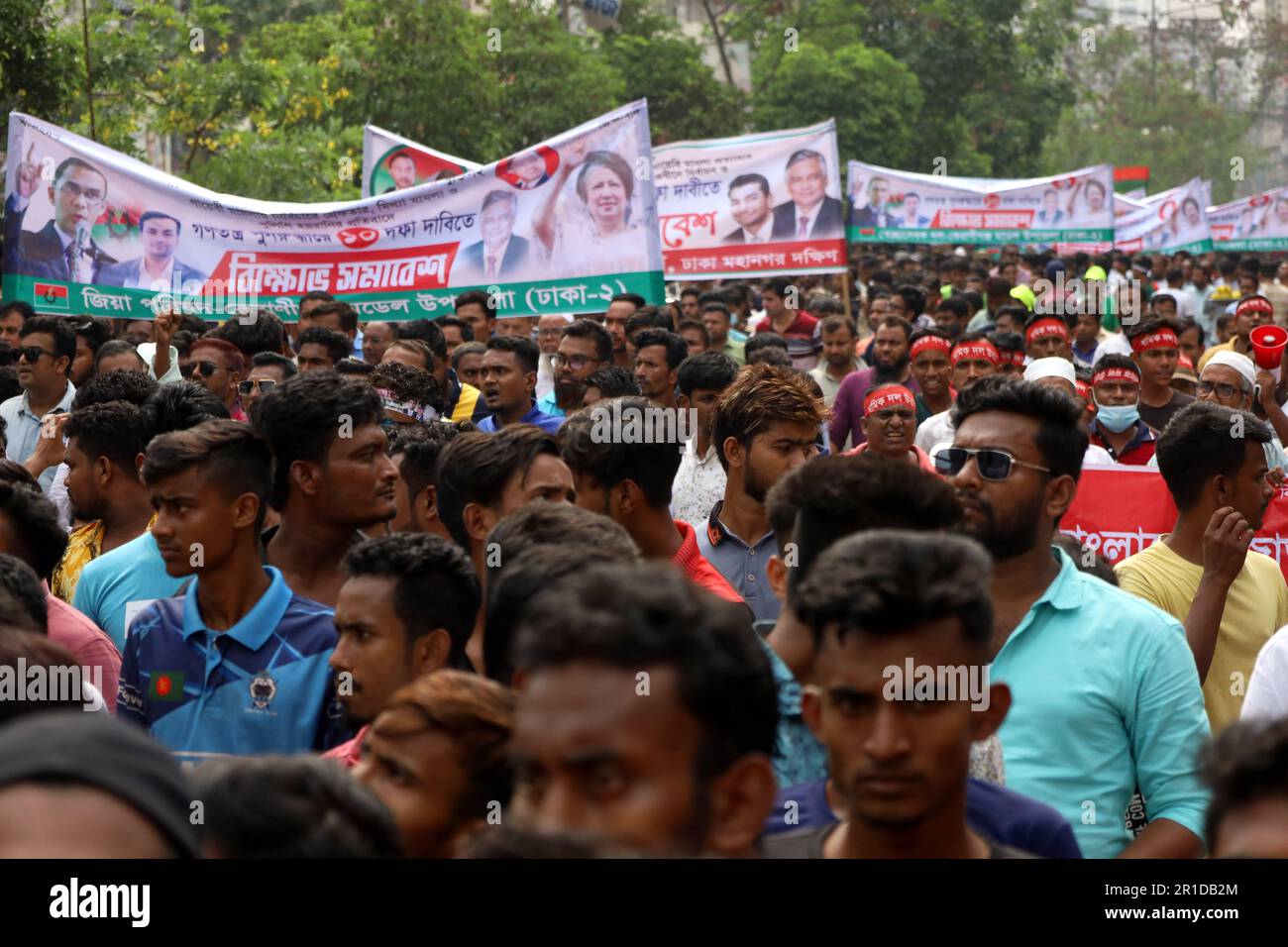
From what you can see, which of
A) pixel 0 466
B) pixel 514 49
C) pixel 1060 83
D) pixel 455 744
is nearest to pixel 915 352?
pixel 0 466

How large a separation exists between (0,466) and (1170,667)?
319 cm

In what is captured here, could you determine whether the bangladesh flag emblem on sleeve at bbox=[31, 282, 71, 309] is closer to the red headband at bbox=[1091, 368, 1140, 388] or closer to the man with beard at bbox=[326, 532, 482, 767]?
the red headband at bbox=[1091, 368, 1140, 388]

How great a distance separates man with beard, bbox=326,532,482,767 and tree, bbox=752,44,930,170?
1426 inches

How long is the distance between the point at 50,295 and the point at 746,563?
613cm

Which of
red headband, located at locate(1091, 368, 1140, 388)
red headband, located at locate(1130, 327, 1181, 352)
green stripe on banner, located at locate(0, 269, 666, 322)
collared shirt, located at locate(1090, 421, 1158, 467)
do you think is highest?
green stripe on banner, located at locate(0, 269, 666, 322)

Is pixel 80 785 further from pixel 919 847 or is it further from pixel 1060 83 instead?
pixel 1060 83

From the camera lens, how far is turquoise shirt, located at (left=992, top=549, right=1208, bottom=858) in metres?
3.68

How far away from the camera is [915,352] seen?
9531 mm

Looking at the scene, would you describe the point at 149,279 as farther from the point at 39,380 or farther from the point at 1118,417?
the point at 1118,417

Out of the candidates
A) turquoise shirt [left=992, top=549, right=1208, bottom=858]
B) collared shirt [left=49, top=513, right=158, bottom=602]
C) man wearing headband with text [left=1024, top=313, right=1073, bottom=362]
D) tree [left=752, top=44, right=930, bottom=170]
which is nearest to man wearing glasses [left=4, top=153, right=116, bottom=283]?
collared shirt [left=49, top=513, right=158, bottom=602]

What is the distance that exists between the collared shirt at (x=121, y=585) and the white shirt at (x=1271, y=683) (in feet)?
9.07

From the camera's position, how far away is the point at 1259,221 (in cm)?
2925

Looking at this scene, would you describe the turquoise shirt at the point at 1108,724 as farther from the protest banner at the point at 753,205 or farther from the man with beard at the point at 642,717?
the protest banner at the point at 753,205

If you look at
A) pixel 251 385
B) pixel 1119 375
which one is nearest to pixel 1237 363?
pixel 1119 375
